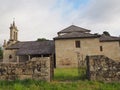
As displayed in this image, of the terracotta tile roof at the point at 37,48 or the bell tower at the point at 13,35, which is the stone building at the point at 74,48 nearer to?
the terracotta tile roof at the point at 37,48

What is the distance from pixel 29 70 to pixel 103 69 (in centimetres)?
432

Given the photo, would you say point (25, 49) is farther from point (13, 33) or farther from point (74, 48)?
point (13, 33)

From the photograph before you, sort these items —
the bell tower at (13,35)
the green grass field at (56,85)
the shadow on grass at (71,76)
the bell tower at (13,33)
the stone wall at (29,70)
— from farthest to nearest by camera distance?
the bell tower at (13,33)
the bell tower at (13,35)
the shadow on grass at (71,76)
the stone wall at (29,70)
the green grass field at (56,85)

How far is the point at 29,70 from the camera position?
12.8 m

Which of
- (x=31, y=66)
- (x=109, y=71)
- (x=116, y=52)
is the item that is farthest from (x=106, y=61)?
(x=116, y=52)

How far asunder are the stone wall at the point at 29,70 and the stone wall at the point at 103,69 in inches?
97.2

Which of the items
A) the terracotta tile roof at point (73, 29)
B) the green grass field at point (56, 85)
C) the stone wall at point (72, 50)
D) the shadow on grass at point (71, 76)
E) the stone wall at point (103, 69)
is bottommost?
the green grass field at point (56, 85)

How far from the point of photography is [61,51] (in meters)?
33.8

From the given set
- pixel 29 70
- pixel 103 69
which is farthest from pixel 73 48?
pixel 29 70

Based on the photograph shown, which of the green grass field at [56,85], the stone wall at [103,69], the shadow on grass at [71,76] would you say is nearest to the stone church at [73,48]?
the shadow on grass at [71,76]

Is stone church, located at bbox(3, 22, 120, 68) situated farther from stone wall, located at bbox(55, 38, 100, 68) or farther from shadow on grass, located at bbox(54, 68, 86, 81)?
shadow on grass, located at bbox(54, 68, 86, 81)

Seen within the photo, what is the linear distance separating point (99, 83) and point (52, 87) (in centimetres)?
263

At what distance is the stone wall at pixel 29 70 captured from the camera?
12.6 meters

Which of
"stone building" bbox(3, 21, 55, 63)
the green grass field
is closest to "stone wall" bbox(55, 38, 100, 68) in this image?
"stone building" bbox(3, 21, 55, 63)
